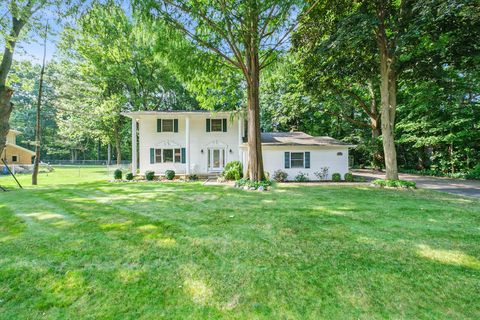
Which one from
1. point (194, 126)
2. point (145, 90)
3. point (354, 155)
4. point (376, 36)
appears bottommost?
point (354, 155)

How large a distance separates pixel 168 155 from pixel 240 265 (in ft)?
49.4

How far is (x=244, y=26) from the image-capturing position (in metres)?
10.5

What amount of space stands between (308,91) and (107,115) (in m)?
17.6

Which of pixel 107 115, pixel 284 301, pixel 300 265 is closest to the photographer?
pixel 284 301

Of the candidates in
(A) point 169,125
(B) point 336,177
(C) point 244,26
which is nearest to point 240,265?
(C) point 244,26

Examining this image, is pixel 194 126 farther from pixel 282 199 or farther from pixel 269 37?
pixel 282 199

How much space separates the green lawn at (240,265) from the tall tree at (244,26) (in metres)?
7.35

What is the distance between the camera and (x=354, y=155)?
26.0m

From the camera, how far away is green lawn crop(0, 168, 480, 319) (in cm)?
239

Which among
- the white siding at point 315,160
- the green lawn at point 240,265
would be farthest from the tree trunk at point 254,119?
the green lawn at point 240,265

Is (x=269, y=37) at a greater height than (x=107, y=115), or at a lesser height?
greater

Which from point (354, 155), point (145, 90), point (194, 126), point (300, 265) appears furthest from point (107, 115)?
point (354, 155)

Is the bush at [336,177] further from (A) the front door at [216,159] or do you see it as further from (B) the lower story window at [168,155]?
(B) the lower story window at [168,155]

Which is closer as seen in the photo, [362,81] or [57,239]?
[57,239]
